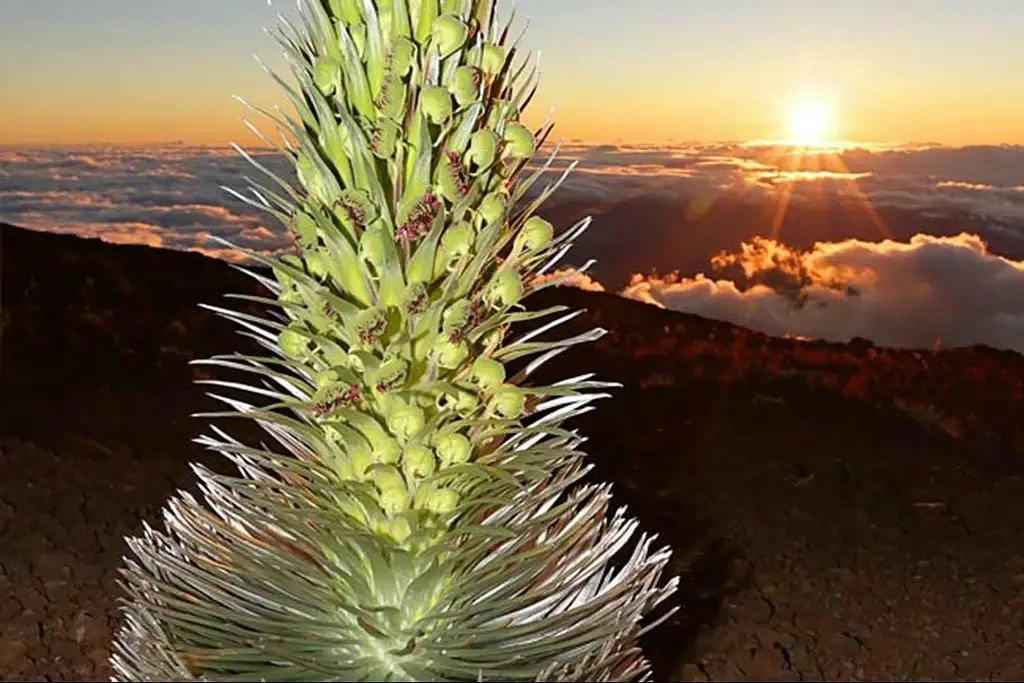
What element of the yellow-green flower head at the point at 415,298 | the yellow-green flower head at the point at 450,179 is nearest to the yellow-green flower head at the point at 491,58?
the yellow-green flower head at the point at 450,179

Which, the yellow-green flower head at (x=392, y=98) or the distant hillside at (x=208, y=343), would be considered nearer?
the yellow-green flower head at (x=392, y=98)

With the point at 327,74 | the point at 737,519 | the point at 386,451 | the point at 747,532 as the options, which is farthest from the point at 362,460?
the point at 737,519

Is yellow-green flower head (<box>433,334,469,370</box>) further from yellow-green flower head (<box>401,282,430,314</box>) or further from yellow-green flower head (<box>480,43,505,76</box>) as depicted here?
yellow-green flower head (<box>480,43,505,76</box>)

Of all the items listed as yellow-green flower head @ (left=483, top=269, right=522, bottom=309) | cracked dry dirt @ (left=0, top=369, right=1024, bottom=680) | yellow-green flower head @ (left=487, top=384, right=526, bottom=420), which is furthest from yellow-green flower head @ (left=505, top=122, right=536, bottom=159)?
cracked dry dirt @ (left=0, top=369, right=1024, bottom=680)

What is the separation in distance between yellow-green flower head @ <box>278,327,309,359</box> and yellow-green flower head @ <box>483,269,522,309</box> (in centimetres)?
17

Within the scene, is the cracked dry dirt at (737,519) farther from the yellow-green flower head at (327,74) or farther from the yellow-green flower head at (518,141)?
the yellow-green flower head at (327,74)

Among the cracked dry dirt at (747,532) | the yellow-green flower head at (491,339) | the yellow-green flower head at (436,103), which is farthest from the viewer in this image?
the cracked dry dirt at (747,532)

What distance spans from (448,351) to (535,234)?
6.3 inches

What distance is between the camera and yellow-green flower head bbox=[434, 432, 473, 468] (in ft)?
3.66

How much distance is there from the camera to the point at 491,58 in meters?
1.13

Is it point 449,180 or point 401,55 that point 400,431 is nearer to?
point 449,180

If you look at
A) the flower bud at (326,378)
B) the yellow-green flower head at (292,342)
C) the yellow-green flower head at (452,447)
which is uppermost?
the yellow-green flower head at (292,342)

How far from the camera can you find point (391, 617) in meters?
1.18

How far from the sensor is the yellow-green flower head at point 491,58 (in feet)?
3.71
